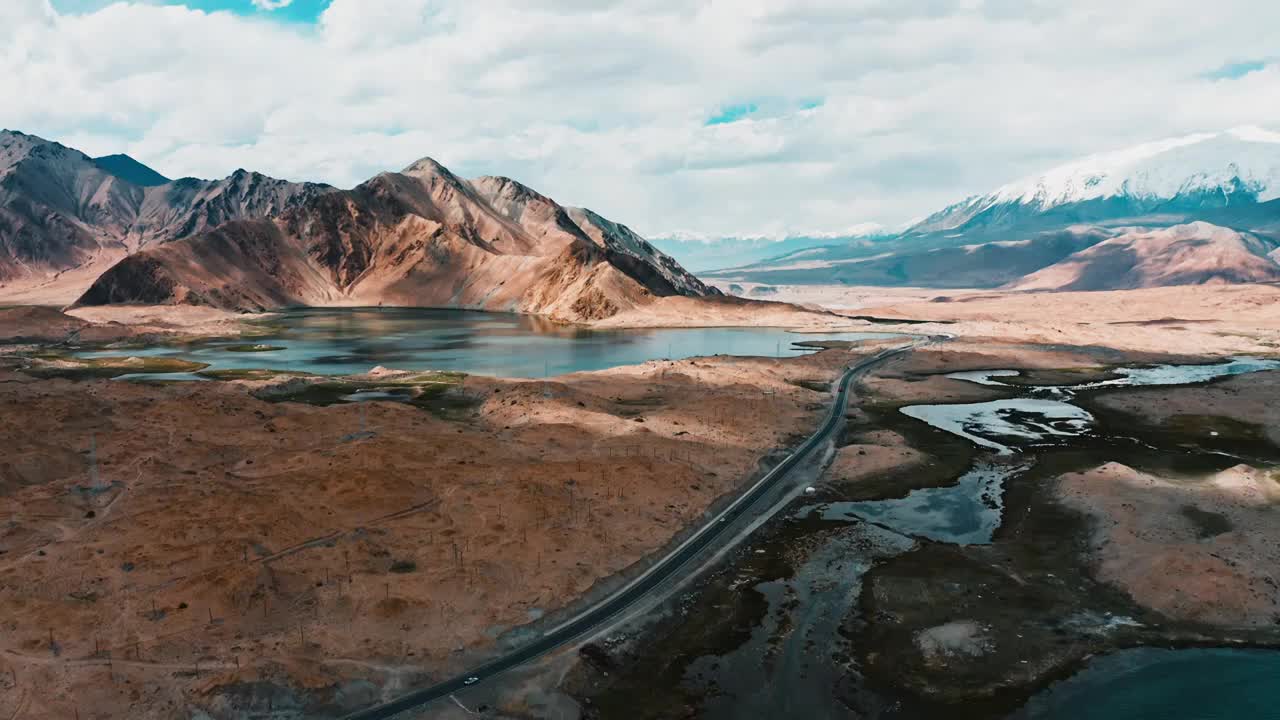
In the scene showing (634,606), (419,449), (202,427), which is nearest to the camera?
(634,606)

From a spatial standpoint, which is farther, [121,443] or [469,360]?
[469,360]

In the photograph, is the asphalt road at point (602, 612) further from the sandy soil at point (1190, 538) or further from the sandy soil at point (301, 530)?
the sandy soil at point (1190, 538)

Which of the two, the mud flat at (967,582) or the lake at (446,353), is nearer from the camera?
the mud flat at (967,582)

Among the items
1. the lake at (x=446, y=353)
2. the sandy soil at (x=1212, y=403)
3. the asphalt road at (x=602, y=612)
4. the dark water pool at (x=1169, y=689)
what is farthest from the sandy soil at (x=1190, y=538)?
the lake at (x=446, y=353)

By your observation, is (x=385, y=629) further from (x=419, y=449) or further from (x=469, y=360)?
(x=469, y=360)

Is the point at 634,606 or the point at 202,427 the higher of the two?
the point at 202,427

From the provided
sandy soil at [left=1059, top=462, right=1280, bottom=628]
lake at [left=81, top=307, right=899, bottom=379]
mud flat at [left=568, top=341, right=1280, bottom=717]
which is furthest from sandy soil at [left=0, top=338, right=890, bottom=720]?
lake at [left=81, top=307, right=899, bottom=379]

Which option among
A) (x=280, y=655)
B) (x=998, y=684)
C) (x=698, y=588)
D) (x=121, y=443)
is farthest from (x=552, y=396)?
(x=998, y=684)
